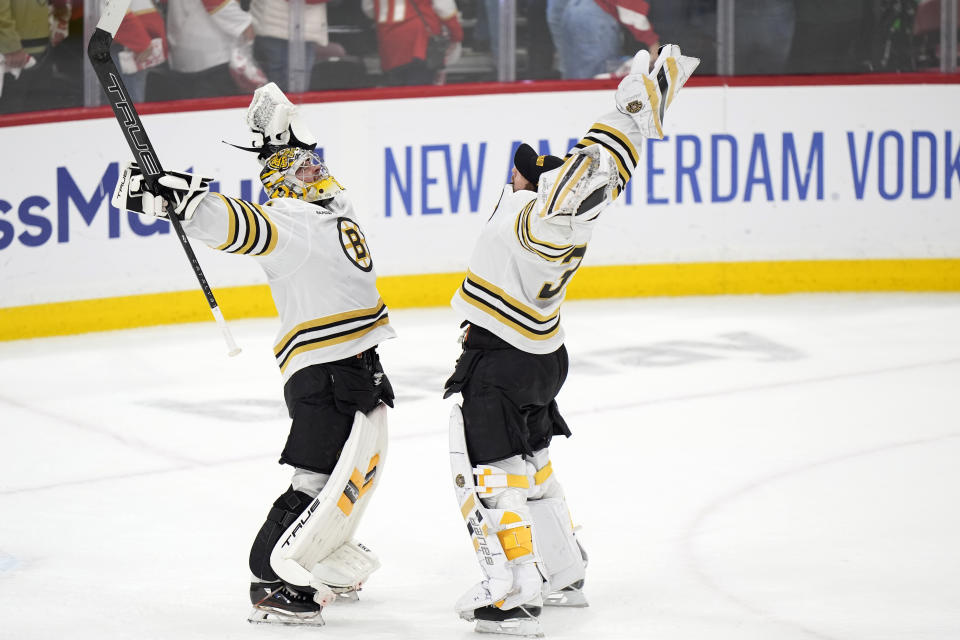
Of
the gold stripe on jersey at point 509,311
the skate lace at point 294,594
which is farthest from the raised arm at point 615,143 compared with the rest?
the skate lace at point 294,594

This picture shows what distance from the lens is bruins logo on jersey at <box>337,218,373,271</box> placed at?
3.35 meters

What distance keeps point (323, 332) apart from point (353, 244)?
0.20 metres

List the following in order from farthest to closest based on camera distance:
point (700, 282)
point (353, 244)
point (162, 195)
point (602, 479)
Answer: point (700, 282) → point (602, 479) → point (353, 244) → point (162, 195)

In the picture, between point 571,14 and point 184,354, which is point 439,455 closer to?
point 184,354

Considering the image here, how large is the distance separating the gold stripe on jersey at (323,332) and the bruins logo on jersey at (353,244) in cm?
10

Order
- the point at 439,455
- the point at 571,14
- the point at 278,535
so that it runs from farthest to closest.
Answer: the point at 571,14 < the point at 439,455 < the point at 278,535

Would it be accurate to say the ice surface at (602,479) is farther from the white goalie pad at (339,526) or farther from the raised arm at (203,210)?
the raised arm at (203,210)

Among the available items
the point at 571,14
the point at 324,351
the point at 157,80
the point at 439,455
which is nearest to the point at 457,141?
the point at 571,14

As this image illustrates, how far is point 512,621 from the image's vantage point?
327 centimetres

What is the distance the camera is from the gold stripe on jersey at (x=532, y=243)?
10.3 ft

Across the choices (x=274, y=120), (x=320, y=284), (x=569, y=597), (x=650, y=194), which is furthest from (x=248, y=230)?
(x=650, y=194)

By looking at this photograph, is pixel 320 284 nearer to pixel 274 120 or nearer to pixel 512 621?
pixel 274 120

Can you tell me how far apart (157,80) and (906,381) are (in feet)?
11.5

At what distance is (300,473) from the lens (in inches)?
132
